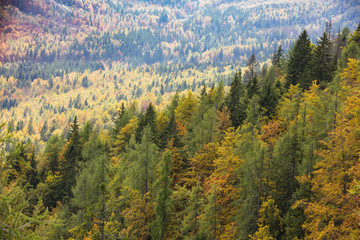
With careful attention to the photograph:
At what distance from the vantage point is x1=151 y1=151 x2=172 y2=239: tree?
28.2 m

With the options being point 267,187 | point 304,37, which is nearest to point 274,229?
point 267,187

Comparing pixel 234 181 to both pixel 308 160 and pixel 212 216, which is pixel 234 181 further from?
pixel 308 160

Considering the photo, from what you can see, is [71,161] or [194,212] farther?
[71,161]

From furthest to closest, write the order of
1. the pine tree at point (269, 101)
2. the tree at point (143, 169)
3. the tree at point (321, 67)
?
the tree at point (321, 67), the pine tree at point (269, 101), the tree at point (143, 169)

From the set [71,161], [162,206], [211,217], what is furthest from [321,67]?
[71,161]

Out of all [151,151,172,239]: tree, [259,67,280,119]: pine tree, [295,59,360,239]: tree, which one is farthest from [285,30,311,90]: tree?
[151,151,172,239]: tree

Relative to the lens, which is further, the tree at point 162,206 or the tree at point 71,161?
the tree at point 71,161

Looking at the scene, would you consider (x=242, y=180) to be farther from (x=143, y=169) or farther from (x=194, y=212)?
(x=143, y=169)

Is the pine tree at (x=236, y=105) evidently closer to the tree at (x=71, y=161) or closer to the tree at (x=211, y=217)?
the tree at (x=211, y=217)

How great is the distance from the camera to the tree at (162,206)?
92.5 ft

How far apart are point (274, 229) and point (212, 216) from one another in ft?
17.9

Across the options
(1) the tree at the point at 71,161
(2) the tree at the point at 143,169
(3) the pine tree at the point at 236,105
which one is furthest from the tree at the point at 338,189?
(1) the tree at the point at 71,161

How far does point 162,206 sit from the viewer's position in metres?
28.9

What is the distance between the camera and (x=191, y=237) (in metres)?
26.0
